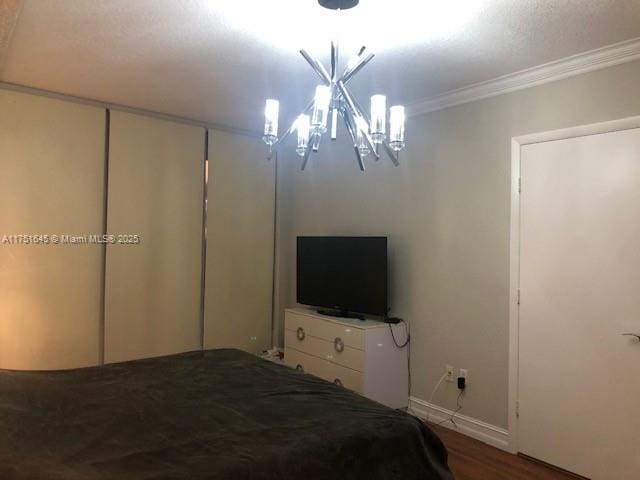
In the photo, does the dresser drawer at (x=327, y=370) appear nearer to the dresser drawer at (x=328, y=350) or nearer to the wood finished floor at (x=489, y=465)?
the dresser drawer at (x=328, y=350)

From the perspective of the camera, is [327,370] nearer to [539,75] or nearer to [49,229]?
[49,229]

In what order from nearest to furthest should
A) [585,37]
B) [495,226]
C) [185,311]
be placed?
Result: [585,37] → [495,226] → [185,311]

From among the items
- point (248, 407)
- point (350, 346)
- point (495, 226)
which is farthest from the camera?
point (350, 346)

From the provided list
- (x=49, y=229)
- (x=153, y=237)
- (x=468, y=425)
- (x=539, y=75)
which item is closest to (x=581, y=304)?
(x=468, y=425)

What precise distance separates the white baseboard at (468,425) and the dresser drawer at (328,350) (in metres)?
0.62

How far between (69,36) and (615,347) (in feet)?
12.0

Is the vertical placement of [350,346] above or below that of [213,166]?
below

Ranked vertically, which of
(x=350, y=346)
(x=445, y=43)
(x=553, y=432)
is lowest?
(x=553, y=432)

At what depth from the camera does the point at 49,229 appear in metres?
3.94

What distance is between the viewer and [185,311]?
4676 mm

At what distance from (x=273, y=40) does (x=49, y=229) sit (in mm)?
2474

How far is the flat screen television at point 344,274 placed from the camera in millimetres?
4043

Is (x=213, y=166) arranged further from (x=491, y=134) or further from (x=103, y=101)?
(x=491, y=134)

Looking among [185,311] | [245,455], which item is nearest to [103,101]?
[185,311]
